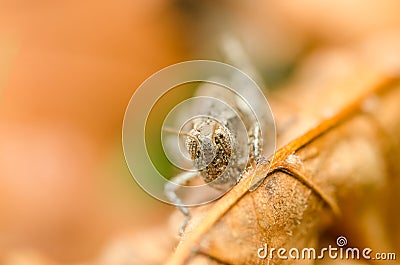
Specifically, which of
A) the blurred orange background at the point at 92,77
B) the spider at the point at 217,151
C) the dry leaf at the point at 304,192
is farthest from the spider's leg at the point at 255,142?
the blurred orange background at the point at 92,77

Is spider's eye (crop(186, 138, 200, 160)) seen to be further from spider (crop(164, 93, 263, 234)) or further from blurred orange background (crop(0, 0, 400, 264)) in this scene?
blurred orange background (crop(0, 0, 400, 264))

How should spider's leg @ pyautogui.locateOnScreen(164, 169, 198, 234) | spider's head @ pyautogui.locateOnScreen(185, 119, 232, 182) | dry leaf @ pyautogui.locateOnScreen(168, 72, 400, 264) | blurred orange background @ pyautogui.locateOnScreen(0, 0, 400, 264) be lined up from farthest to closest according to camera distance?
blurred orange background @ pyautogui.locateOnScreen(0, 0, 400, 264) < spider's leg @ pyautogui.locateOnScreen(164, 169, 198, 234) < spider's head @ pyautogui.locateOnScreen(185, 119, 232, 182) < dry leaf @ pyautogui.locateOnScreen(168, 72, 400, 264)

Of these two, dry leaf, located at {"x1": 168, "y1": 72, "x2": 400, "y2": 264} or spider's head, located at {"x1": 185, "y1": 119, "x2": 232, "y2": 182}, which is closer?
dry leaf, located at {"x1": 168, "y1": 72, "x2": 400, "y2": 264}

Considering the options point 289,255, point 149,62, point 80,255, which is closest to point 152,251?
point 289,255

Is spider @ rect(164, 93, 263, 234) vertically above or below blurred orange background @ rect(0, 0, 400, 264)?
below

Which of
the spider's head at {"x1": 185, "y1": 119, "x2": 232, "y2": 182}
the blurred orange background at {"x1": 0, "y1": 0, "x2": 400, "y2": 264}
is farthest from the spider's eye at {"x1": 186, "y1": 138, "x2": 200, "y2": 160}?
the blurred orange background at {"x1": 0, "y1": 0, "x2": 400, "y2": 264}

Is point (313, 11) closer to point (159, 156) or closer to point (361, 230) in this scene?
point (159, 156)

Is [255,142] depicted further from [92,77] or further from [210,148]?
[92,77]

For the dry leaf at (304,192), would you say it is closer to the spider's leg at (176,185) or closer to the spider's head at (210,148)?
the spider's head at (210,148)

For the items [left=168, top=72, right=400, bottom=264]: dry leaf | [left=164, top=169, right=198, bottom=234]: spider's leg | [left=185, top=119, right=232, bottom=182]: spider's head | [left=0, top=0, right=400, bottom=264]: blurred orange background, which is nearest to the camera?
[left=168, top=72, right=400, bottom=264]: dry leaf
